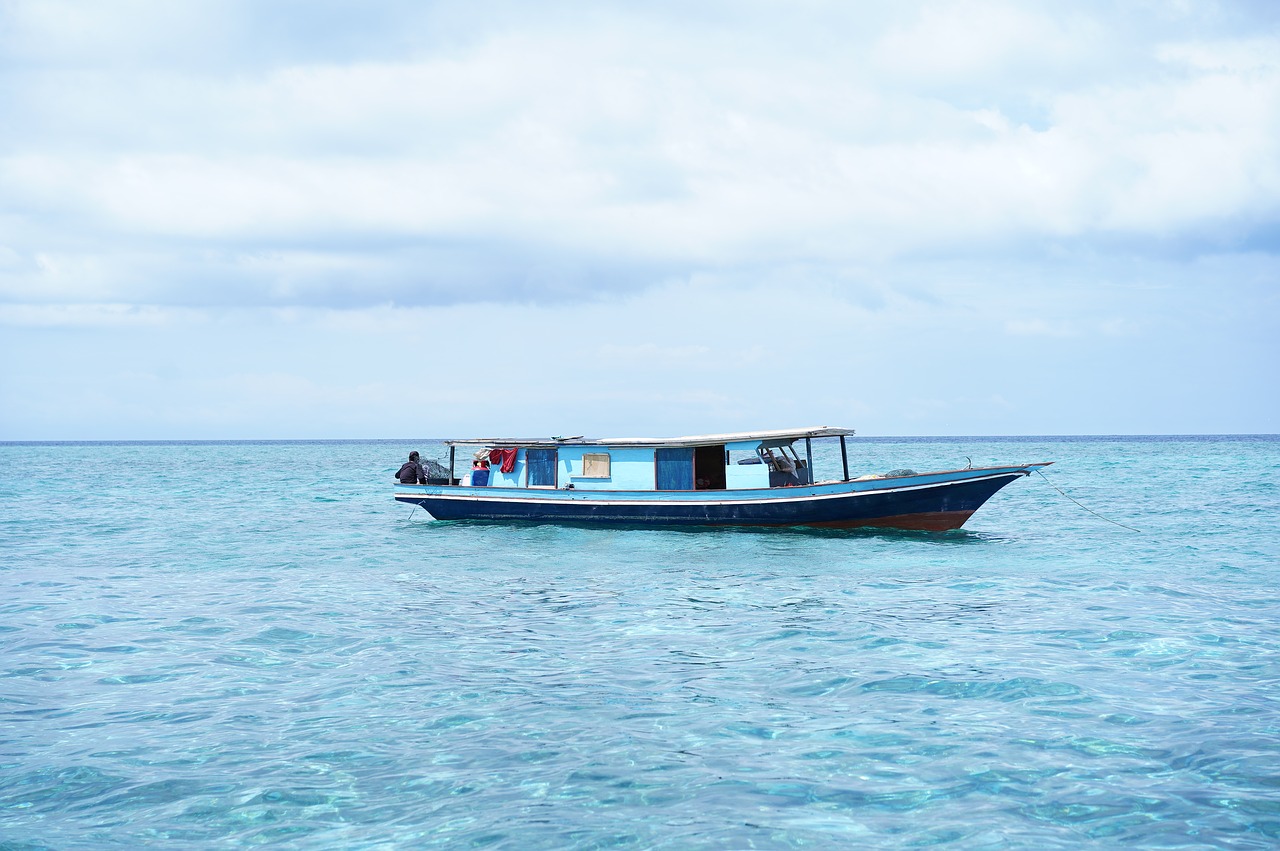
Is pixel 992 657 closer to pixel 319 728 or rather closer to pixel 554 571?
pixel 319 728

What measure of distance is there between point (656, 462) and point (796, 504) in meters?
4.68

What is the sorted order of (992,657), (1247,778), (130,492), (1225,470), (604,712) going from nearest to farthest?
1. (1247,778)
2. (604,712)
3. (992,657)
4. (130,492)
5. (1225,470)

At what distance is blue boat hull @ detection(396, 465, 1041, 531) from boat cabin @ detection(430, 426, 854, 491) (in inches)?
19.1

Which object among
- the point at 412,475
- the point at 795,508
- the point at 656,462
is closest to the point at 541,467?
the point at 656,462

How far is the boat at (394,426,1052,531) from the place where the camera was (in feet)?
91.9

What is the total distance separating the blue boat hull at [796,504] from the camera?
91.5ft

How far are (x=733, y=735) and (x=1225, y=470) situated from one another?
79913 millimetres

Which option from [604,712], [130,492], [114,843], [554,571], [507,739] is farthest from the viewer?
[130,492]

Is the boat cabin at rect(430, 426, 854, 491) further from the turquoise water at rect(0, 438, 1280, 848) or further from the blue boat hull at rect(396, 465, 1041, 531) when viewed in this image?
the turquoise water at rect(0, 438, 1280, 848)

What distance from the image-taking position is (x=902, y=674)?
42.7 feet

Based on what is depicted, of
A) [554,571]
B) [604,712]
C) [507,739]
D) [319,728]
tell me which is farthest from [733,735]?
[554,571]

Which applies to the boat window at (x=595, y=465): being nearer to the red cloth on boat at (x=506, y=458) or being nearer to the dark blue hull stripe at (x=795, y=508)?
the dark blue hull stripe at (x=795, y=508)

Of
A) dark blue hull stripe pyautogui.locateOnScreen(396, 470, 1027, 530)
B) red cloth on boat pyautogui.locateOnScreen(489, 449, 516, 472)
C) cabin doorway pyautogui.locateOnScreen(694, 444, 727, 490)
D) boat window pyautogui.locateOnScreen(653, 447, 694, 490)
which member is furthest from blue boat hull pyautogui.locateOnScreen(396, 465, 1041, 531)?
cabin doorway pyautogui.locateOnScreen(694, 444, 727, 490)

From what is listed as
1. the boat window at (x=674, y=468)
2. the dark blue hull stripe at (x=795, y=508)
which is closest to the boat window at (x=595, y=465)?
the dark blue hull stripe at (x=795, y=508)
